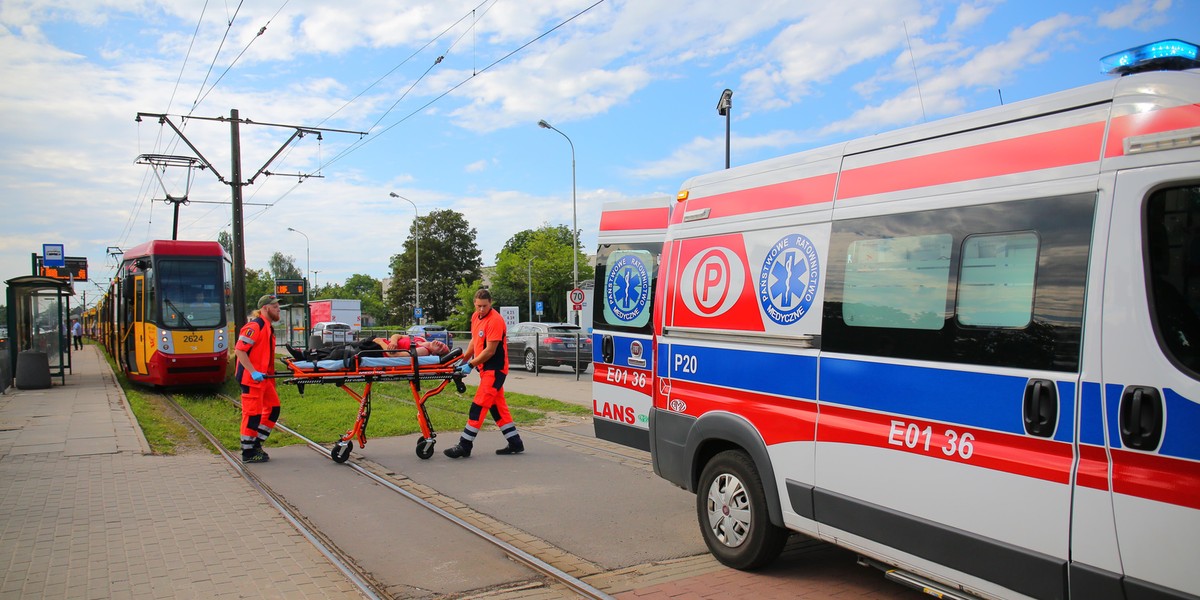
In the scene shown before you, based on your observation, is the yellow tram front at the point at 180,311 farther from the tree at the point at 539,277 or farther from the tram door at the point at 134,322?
the tree at the point at 539,277

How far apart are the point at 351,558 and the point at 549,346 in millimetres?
17858

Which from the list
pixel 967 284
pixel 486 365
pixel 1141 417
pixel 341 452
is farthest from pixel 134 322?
pixel 1141 417

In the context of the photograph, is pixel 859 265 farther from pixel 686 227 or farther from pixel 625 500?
pixel 625 500

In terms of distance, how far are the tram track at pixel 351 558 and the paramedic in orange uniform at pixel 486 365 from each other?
1021 millimetres

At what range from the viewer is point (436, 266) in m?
80.2

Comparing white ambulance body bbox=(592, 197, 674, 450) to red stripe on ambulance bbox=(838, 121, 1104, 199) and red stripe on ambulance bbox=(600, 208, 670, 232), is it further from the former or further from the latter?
red stripe on ambulance bbox=(838, 121, 1104, 199)

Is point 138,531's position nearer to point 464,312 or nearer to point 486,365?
point 486,365

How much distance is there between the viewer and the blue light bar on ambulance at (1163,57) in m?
3.35

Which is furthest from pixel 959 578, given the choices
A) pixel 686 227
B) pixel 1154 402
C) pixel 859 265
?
pixel 686 227

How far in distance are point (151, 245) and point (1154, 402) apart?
Answer: 1841 centimetres

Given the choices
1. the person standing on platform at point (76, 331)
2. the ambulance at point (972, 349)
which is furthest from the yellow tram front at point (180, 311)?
the person standing on platform at point (76, 331)

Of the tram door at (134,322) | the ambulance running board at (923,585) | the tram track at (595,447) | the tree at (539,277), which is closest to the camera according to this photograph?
the ambulance running board at (923,585)

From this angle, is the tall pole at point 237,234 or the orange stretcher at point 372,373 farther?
the tall pole at point 237,234

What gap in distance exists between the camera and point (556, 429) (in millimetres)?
11625
